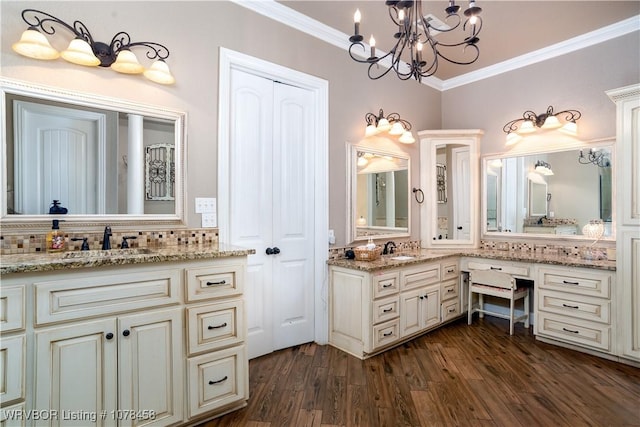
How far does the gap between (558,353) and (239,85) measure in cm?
353

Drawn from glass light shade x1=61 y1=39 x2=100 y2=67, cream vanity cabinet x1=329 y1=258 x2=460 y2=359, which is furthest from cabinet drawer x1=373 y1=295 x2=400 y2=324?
glass light shade x1=61 y1=39 x2=100 y2=67

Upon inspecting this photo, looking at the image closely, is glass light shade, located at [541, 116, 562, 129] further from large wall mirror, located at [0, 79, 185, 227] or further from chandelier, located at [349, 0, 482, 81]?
large wall mirror, located at [0, 79, 185, 227]

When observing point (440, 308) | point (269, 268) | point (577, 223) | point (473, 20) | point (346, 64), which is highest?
point (346, 64)

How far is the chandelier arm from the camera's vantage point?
1.86m

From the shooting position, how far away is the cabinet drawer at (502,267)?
334 centimetres

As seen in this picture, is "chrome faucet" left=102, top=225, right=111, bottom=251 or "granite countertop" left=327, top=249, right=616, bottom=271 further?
"granite countertop" left=327, top=249, right=616, bottom=271

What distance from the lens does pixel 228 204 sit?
2611mm

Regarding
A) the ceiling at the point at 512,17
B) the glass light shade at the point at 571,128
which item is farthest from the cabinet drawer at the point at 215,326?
the glass light shade at the point at 571,128

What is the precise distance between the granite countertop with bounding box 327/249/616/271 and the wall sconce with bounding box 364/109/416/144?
50.8 inches

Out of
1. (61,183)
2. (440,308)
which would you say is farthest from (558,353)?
(61,183)

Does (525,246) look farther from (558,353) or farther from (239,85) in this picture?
(239,85)

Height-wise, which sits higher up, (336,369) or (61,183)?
(61,183)

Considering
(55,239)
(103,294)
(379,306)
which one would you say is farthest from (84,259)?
(379,306)

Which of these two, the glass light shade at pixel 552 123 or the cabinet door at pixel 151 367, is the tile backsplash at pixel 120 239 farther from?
the glass light shade at pixel 552 123
